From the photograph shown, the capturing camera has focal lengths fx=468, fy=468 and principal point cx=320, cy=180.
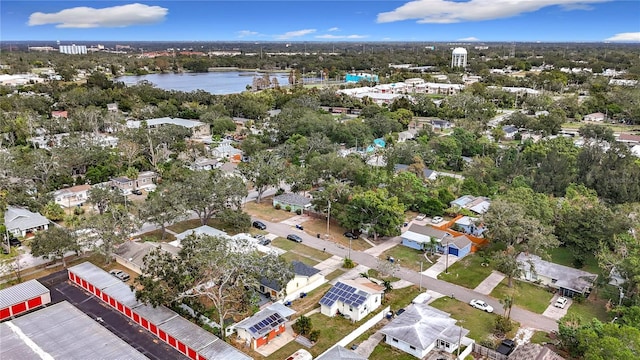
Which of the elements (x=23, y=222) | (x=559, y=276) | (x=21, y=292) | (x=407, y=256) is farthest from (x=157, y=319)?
(x=559, y=276)

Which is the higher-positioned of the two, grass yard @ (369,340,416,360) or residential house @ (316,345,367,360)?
residential house @ (316,345,367,360)

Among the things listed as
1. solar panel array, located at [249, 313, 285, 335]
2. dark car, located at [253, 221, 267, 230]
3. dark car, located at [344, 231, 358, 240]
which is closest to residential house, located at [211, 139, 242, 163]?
dark car, located at [253, 221, 267, 230]

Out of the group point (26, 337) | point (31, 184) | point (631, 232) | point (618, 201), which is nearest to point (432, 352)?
point (631, 232)

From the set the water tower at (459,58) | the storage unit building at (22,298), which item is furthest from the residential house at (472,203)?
the water tower at (459,58)

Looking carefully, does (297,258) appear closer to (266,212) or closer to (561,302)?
(266,212)

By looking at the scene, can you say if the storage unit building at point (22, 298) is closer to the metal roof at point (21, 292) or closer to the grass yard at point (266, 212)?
the metal roof at point (21, 292)

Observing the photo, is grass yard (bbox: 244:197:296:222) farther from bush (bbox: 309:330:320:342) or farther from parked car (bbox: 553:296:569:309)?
parked car (bbox: 553:296:569:309)
